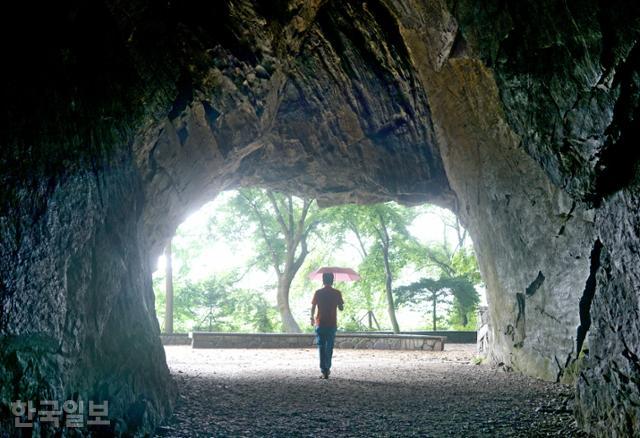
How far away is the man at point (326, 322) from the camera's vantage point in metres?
7.92

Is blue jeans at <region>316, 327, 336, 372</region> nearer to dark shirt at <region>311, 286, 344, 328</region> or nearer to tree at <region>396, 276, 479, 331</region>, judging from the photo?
dark shirt at <region>311, 286, 344, 328</region>

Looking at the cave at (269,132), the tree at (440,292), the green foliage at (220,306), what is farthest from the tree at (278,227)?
the cave at (269,132)

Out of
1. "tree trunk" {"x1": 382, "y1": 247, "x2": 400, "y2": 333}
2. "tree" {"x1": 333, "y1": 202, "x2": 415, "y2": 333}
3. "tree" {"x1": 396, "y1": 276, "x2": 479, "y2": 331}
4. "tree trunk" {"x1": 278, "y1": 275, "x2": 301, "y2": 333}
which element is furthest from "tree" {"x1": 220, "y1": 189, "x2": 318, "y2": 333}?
"tree" {"x1": 396, "y1": 276, "x2": 479, "y2": 331}

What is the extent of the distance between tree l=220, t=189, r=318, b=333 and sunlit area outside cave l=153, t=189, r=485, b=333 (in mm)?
47

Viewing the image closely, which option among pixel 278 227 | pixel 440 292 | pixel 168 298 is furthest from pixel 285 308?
pixel 440 292

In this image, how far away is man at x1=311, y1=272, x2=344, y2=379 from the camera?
312 inches

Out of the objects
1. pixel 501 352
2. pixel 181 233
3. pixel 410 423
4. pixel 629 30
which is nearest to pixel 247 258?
pixel 181 233

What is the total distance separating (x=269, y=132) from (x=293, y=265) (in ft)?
36.8

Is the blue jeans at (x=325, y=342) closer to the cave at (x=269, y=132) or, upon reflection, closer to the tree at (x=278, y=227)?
the cave at (x=269, y=132)

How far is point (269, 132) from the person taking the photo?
1039 cm

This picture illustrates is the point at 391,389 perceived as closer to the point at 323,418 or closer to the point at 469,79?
the point at 323,418

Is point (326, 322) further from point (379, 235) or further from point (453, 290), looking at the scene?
point (453, 290)

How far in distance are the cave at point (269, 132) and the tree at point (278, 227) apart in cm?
1101

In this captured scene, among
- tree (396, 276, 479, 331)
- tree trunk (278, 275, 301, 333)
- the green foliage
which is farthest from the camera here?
the green foliage
